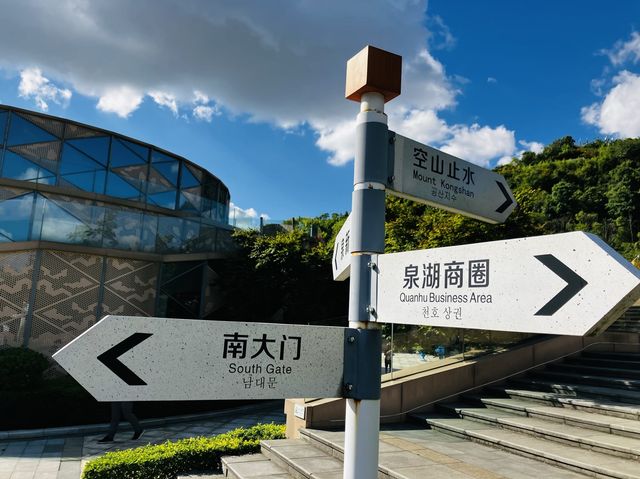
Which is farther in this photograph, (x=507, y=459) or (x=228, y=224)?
(x=228, y=224)

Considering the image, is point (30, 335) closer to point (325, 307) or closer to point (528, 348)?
point (325, 307)

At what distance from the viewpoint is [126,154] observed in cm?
2275

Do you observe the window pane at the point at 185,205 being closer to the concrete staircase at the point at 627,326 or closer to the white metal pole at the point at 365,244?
the concrete staircase at the point at 627,326

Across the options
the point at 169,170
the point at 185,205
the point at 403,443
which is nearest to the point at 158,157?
the point at 169,170

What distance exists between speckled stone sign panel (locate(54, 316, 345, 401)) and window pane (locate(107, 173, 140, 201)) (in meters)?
21.4

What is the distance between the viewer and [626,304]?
1495 millimetres

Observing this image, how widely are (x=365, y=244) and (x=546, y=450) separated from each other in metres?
5.12

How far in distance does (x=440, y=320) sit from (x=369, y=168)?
2.83ft

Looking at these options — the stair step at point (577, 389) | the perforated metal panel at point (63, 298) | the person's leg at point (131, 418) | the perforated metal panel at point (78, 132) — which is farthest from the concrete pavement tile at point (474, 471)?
the perforated metal panel at point (78, 132)

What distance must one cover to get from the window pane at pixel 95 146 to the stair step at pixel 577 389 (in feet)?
65.3

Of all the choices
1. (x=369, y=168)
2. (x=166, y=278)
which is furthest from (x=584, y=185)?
(x=369, y=168)

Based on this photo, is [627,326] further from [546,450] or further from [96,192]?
[96,192]

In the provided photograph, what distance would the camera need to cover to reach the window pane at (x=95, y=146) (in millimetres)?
21484

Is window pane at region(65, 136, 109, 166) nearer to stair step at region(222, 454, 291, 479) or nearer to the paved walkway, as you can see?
the paved walkway
